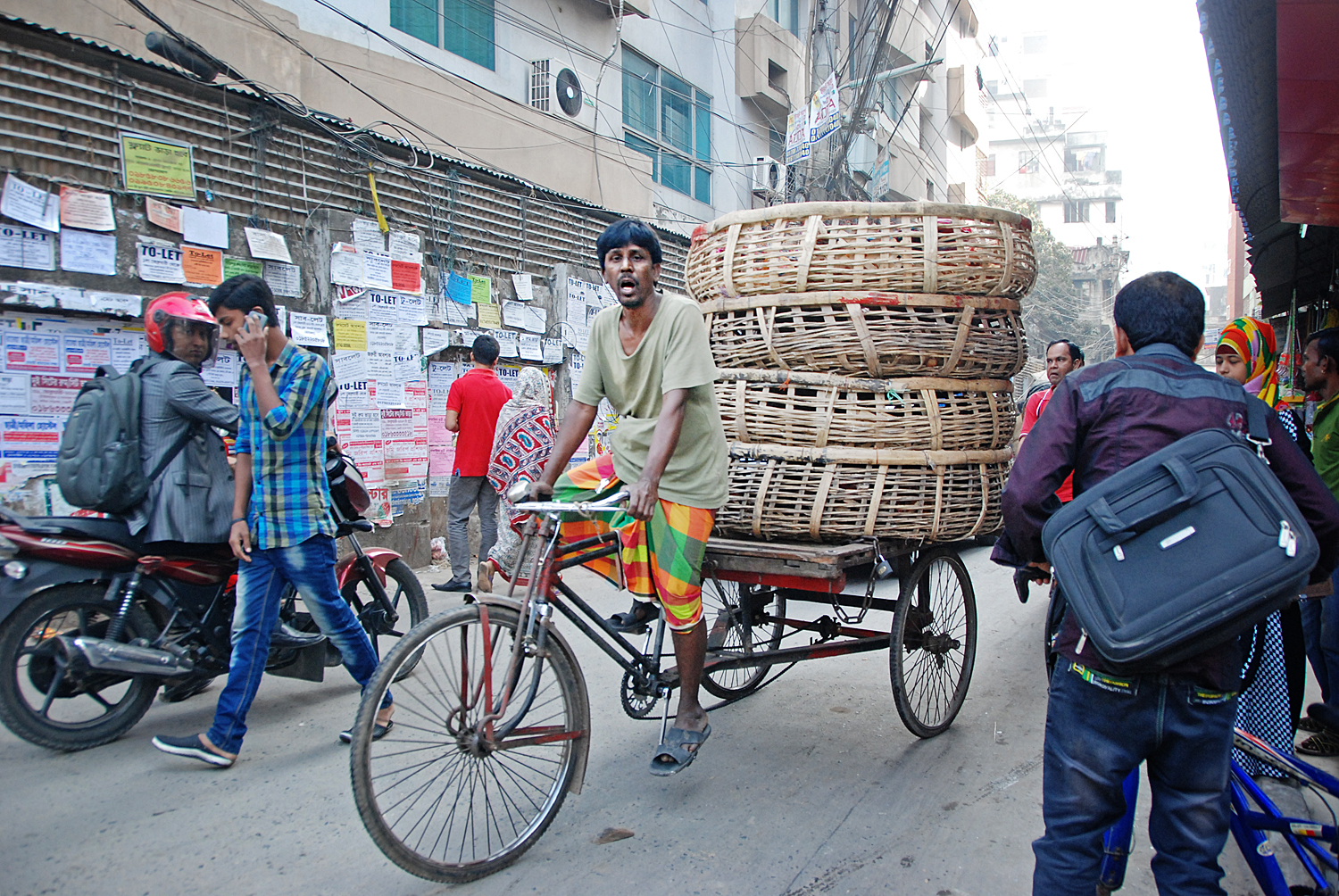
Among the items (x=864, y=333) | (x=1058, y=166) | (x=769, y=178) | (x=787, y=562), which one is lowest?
(x=787, y=562)

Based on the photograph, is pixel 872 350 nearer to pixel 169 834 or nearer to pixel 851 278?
pixel 851 278

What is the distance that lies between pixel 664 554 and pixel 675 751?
0.67 meters

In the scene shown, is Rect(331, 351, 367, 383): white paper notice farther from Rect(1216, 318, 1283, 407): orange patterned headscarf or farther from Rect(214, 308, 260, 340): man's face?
Rect(1216, 318, 1283, 407): orange patterned headscarf

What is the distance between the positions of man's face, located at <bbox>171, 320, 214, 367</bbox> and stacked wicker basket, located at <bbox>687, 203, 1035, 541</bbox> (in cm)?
225

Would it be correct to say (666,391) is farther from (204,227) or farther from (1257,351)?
(204,227)

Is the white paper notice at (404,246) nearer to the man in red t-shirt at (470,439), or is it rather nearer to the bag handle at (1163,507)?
the man in red t-shirt at (470,439)

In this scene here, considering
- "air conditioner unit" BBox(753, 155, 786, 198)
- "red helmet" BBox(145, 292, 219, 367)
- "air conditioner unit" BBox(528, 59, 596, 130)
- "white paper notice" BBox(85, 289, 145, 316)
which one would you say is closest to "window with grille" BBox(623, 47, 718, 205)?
"air conditioner unit" BBox(753, 155, 786, 198)

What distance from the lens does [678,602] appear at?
2.95 meters

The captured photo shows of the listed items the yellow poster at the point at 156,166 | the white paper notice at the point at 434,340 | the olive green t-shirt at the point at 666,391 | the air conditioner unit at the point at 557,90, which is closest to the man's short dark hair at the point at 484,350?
the white paper notice at the point at 434,340

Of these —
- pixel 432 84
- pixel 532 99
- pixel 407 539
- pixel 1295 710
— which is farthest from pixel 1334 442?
pixel 532 99

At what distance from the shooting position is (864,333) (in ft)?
10.8

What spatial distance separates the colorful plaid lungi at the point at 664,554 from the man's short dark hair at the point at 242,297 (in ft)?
4.50

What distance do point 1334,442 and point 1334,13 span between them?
170 cm

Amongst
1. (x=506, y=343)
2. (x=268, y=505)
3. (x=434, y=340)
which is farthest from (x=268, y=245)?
(x=268, y=505)
